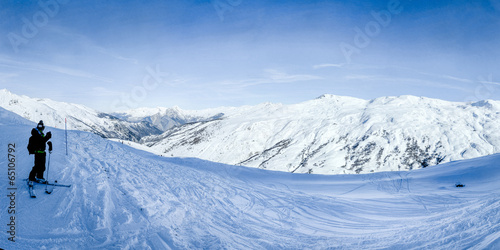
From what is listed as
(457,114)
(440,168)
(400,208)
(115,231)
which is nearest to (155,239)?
(115,231)

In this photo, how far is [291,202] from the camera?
1462 cm

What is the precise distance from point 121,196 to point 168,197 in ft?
7.01

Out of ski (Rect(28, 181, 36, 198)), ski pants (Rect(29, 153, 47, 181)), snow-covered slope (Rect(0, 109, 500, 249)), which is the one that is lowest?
snow-covered slope (Rect(0, 109, 500, 249))

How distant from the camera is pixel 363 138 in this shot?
13212 cm

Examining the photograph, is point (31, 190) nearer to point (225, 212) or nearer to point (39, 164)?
point (39, 164)

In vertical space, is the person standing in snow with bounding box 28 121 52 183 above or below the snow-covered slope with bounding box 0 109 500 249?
above

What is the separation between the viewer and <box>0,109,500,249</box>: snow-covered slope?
23.1 feet

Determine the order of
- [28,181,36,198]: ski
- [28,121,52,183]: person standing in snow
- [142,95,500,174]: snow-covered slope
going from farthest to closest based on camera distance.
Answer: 1. [142,95,500,174]: snow-covered slope
2. [28,121,52,183]: person standing in snow
3. [28,181,36,198]: ski

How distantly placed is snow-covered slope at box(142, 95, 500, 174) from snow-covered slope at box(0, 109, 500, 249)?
291 feet

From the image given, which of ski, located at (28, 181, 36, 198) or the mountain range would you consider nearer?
ski, located at (28, 181, 36, 198)

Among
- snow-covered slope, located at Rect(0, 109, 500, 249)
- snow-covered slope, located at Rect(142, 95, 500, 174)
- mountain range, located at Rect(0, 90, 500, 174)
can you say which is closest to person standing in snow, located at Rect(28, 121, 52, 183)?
snow-covered slope, located at Rect(0, 109, 500, 249)

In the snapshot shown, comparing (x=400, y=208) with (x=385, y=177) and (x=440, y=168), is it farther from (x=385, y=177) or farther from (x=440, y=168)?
(x=440, y=168)

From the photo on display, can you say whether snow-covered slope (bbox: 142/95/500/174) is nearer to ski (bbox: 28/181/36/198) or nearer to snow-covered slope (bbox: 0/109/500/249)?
snow-covered slope (bbox: 0/109/500/249)

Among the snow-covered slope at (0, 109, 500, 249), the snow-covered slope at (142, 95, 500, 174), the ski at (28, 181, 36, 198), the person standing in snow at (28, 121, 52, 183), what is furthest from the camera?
the snow-covered slope at (142, 95, 500, 174)
